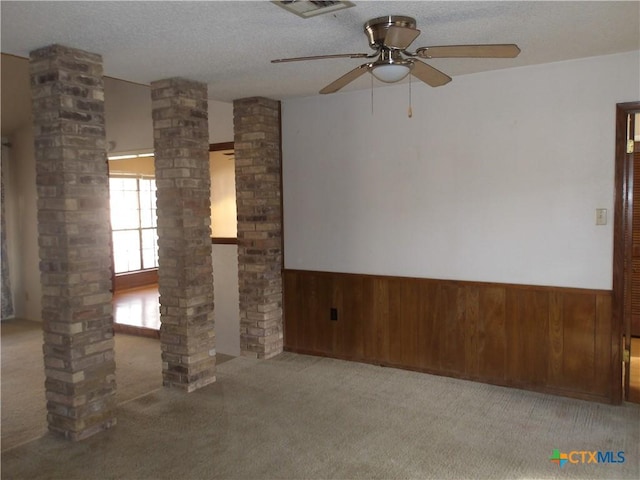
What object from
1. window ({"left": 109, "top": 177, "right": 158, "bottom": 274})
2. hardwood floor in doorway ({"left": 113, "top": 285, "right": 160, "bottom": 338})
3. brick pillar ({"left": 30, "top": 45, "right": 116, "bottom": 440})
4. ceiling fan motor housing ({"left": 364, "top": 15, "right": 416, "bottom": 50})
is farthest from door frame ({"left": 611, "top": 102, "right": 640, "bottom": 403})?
window ({"left": 109, "top": 177, "right": 158, "bottom": 274})

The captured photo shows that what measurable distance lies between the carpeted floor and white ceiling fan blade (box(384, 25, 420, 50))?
207cm

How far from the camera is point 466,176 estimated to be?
3.86 m

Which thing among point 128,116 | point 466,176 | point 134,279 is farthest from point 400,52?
point 134,279

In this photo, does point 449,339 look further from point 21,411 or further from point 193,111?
point 21,411

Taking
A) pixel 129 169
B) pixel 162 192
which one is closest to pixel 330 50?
pixel 162 192

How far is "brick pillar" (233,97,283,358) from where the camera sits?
4547 millimetres

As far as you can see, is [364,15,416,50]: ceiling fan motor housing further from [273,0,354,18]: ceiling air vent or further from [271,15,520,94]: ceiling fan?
[273,0,354,18]: ceiling air vent

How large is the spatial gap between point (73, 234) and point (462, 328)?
274 cm

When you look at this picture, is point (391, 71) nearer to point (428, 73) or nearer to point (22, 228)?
point (428, 73)

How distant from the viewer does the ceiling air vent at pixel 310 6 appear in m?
2.34

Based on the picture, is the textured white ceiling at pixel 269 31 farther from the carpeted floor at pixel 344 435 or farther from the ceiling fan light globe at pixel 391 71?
the carpeted floor at pixel 344 435

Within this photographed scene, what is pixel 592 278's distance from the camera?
347 centimetres

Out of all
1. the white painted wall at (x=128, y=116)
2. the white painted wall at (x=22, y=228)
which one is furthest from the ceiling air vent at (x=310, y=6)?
the white painted wall at (x=22, y=228)

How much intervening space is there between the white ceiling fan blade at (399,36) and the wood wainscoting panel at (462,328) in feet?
6.82
